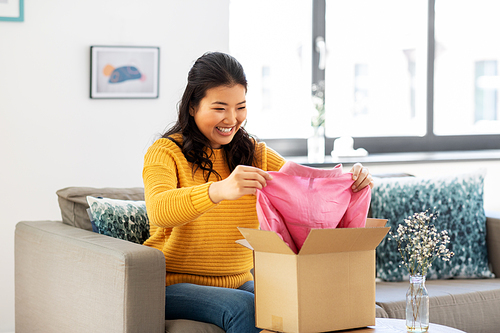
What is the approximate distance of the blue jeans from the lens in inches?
→ 62.5

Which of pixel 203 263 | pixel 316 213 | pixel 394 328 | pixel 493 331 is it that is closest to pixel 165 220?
pixel 203 263

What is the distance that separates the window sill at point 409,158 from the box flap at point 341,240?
5.35 ft

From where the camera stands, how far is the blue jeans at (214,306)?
1.59 metres

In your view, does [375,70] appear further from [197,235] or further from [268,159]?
[197,235]

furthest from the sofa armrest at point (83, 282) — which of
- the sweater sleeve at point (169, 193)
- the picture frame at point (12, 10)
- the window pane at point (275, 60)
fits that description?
the window pane at point (275, 60)

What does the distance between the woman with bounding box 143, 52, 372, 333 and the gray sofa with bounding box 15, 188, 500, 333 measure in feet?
0.32

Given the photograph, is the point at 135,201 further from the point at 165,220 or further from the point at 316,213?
the point at 316,213

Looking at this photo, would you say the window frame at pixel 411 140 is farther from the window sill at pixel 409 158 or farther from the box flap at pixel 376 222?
the box flap at pixel 376 222

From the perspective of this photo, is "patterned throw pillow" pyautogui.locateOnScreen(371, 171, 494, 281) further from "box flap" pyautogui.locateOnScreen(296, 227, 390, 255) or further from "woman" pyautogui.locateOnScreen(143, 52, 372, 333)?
"box flap" pyautogui.locateOnScreen(296, 227, 390, 255)

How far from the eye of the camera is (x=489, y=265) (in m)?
2.57

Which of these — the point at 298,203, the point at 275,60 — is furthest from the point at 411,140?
the point at 298,203

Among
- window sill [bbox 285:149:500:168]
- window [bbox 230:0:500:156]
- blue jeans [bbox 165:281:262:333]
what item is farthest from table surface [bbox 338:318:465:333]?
window [bbox 230:0:500:156]

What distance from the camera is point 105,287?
5.49 feet

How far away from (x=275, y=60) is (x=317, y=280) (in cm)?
224
